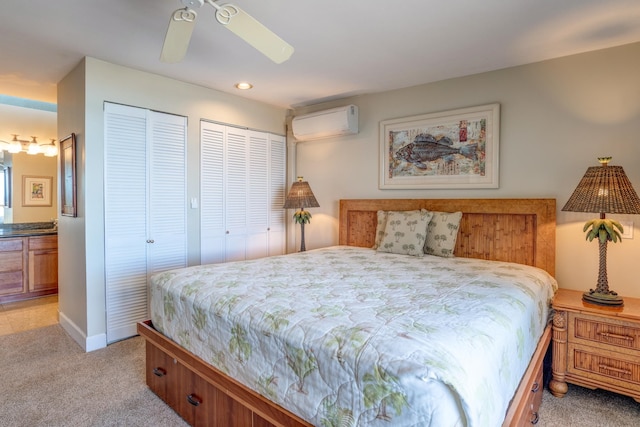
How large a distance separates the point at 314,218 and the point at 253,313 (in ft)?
9.25

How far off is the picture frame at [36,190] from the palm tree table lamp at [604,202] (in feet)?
21.3

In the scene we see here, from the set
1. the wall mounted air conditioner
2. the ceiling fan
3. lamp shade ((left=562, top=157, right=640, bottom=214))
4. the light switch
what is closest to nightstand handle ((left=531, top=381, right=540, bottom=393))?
lamp shade ((left=562, top=157, right=640, bottom=214))

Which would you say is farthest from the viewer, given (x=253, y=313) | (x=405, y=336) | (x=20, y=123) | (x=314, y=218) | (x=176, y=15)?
(x=20, y=123)

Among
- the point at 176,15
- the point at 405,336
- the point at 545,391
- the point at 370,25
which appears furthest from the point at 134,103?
the point at 545,391

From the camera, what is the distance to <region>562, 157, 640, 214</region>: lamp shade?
6.73 ft

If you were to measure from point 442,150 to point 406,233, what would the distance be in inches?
35.3

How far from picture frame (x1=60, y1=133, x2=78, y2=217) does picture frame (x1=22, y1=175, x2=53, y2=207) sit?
2.45 metres

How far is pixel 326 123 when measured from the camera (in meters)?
3.86

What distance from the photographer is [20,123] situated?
179 inches

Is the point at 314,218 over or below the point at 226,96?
below

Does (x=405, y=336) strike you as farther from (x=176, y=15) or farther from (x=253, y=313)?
(x=176, y=15)

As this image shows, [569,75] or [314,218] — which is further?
[314,218]

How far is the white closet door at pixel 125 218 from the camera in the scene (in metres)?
2.93

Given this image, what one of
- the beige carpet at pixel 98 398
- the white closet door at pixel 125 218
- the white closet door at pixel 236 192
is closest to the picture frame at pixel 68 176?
the white closet door at pixel 125 218
